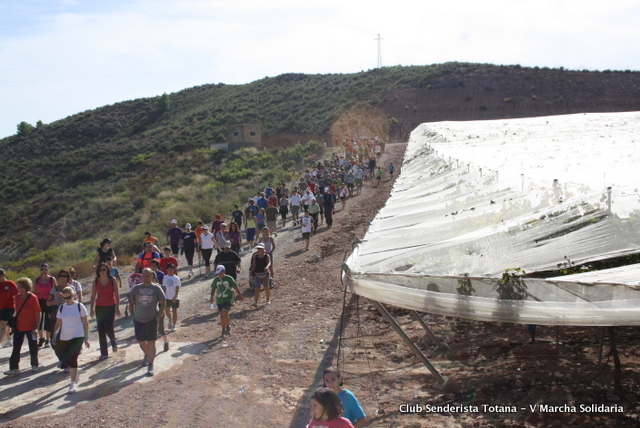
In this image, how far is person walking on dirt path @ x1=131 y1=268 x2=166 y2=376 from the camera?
8.04m

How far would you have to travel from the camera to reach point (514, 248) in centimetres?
624

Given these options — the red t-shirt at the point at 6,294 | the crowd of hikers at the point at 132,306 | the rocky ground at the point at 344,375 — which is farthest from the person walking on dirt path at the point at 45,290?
the rocky ground at the point at 344,375

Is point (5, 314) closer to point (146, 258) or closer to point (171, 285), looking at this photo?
point (171, 285)

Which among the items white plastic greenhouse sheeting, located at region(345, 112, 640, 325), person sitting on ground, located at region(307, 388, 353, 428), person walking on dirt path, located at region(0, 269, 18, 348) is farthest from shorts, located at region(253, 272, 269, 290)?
person sitting on ground, located at region(307, 388, 353, 428)

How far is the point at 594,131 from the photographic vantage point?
59.6 feet

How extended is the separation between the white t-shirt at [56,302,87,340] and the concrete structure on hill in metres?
48.6

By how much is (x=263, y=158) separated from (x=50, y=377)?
1611 inches

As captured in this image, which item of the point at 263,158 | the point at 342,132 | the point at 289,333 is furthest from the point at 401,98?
the point at 289,333

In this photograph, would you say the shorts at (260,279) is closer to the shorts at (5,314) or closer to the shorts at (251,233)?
the shorts at (5,314)

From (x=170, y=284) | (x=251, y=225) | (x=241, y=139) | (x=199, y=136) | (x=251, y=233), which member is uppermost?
(x=199, y=136)

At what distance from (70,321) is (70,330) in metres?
0.12

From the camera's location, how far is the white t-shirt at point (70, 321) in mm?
7645

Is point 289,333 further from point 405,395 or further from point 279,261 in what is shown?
point 279,261

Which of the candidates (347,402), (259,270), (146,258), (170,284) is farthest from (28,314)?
(347,402)
